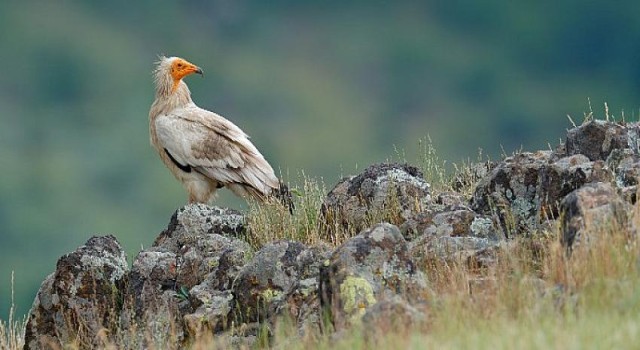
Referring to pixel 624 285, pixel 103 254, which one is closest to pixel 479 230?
pixel 624 285

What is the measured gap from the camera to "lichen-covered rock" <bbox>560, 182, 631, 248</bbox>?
1146cm

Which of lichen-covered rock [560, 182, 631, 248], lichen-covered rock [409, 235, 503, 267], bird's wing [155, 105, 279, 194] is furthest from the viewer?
bird's wing [155, 105, 279, 194]

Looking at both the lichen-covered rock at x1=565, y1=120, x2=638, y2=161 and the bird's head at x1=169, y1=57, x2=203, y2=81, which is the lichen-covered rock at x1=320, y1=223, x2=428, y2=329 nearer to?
the lichen-covered rock at x1=565, y1=120, x2=638, y2=161

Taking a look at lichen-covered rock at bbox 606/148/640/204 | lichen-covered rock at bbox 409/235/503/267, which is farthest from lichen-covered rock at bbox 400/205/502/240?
lichen-covered rock at bbox 606/148/640/204

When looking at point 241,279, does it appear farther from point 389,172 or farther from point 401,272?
point 389,172

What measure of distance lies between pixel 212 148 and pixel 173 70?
5.69ft

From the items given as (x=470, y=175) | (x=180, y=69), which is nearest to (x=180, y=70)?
(x=180, y=69)

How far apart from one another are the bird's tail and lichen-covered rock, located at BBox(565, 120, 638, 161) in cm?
395

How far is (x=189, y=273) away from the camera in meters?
14.8

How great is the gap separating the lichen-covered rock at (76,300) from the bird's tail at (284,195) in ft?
9.45

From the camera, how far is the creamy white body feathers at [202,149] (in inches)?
845

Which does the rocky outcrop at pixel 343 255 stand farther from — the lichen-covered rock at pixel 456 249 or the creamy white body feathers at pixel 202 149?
the creamy white body feathers at pixel 202 149

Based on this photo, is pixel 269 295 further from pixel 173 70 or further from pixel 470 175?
pixel 173 70

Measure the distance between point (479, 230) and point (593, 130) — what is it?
177cm
